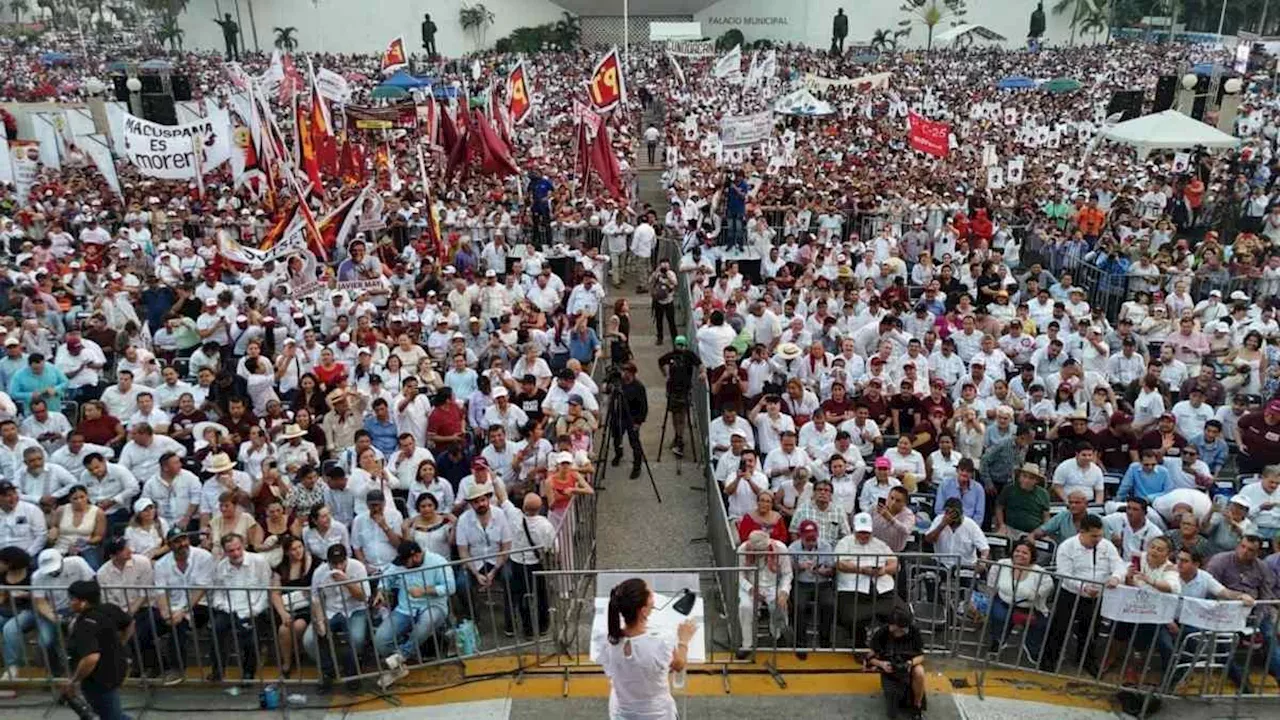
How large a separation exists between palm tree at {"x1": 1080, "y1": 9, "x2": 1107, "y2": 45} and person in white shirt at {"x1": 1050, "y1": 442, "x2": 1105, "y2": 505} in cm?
7188

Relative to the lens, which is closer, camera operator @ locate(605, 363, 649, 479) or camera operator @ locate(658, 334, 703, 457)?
camera operator @ locate(605, 363, 649, 479)

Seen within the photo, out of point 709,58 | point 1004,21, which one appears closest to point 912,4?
point 1004,21

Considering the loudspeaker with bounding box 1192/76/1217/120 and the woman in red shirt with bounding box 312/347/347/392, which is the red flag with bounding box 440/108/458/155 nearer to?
the woman in red shirt with bounding box 312/347/347/392

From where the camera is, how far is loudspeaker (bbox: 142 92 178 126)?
87.2ft

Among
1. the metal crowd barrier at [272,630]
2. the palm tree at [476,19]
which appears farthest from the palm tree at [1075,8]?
the metal crowd barrier at [272,630]

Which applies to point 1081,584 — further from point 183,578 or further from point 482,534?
point 183,578

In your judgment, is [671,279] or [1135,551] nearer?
[1135,551]

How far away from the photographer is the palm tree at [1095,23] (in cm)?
7000

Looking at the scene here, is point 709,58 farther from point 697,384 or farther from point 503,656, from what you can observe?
point 503,656

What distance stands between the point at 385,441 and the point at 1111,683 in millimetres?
6459

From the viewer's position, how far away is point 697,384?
38.4 ft

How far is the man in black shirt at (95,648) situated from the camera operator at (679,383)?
6072 mm

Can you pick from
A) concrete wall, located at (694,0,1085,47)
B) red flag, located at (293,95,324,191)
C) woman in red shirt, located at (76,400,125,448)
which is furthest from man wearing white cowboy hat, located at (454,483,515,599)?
concrete wall, located at (694,0,1085,47)

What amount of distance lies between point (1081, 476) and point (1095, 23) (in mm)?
72193
